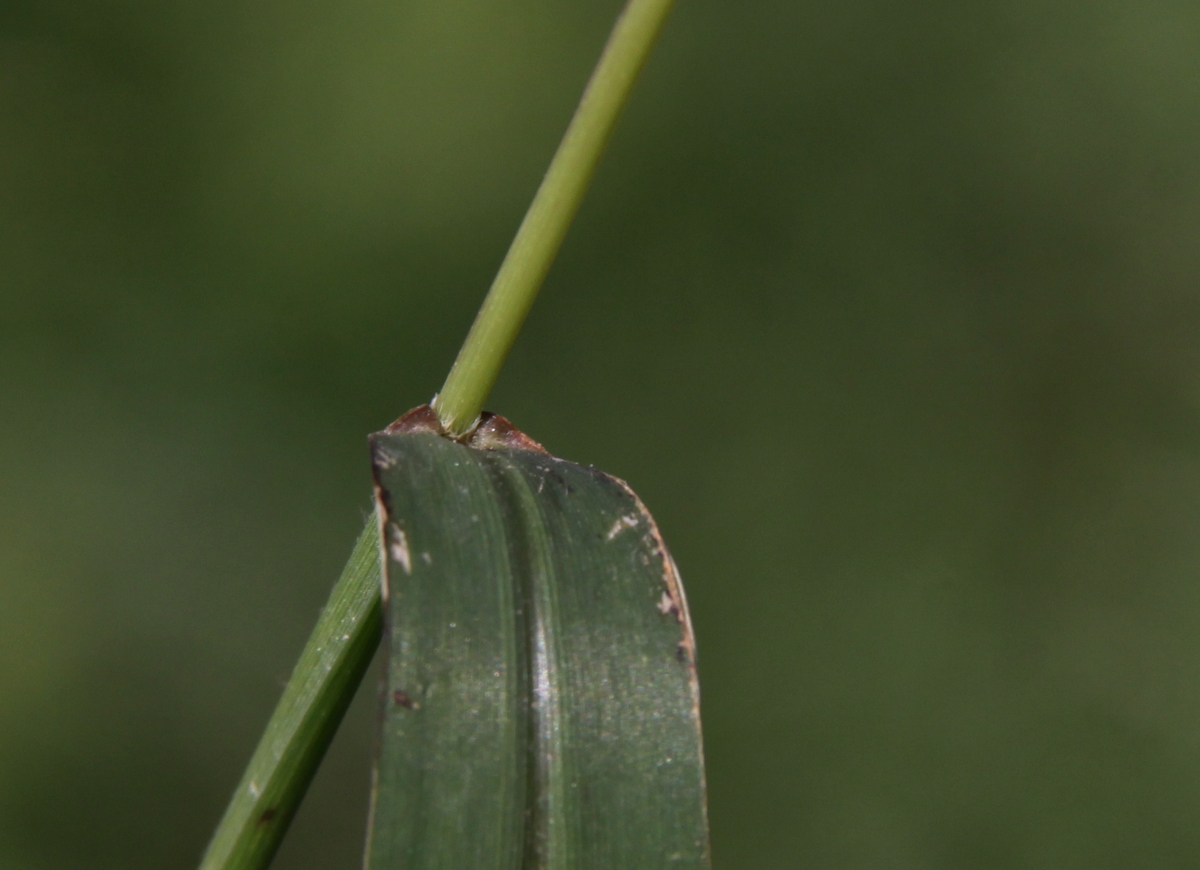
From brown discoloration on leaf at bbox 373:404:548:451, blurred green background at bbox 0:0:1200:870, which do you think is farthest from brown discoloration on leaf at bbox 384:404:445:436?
blurred green background at bbox 0:0:1200:870

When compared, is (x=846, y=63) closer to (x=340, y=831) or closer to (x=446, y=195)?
(x=446, y=195)

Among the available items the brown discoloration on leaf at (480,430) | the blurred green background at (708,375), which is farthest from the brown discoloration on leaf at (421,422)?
the blurred green background at (708,375)

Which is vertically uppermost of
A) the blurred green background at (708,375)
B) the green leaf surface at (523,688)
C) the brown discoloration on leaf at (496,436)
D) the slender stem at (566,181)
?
the blurred green background at (708,375)

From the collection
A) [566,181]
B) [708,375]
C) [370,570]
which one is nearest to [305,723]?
[370,570]

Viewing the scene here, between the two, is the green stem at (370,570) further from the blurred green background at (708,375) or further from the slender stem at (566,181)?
the blurred green background at (708,375)

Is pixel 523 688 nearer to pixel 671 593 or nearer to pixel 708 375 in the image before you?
pixel 671 593

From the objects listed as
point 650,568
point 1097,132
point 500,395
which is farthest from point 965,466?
point 650,568
